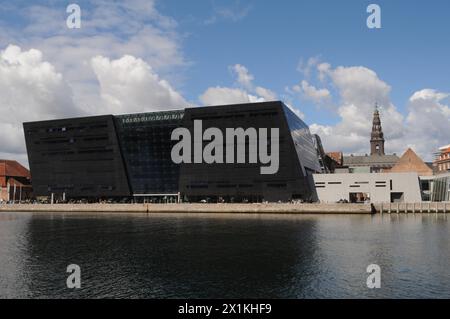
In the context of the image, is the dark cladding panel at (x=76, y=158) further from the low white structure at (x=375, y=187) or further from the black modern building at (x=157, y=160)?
the low white structure at (x=375, y=187)

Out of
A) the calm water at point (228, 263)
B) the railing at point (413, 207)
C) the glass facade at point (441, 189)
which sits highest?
the glass facade at point (441, 189)

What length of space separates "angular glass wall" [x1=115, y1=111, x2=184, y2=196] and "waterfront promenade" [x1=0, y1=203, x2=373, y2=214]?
13194mm

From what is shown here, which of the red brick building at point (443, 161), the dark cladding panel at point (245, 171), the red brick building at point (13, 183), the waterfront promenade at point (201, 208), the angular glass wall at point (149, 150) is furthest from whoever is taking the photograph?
the red brick building at point (13, 183)

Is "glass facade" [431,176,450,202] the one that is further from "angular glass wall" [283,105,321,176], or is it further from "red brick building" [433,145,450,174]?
"angular glass wall" [283,105,321,176]

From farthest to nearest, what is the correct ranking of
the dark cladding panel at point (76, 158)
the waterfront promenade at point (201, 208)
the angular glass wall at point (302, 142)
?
the dark cladding panel at point (76, 158) < the angular glass wall at point (302, 142) < the waterfront promenade at point (201, 208)

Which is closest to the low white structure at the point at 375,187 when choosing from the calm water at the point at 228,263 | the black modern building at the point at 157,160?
the black modern building at the point at 157,160

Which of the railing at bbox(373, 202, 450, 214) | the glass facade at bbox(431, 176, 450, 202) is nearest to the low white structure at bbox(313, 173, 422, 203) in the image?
the railing at bbox(373, 202, 450, 214)

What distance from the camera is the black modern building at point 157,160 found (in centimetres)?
12500

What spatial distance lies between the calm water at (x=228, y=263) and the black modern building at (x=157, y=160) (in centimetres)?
5827

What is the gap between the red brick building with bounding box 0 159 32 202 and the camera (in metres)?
175

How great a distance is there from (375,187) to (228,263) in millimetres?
94712
